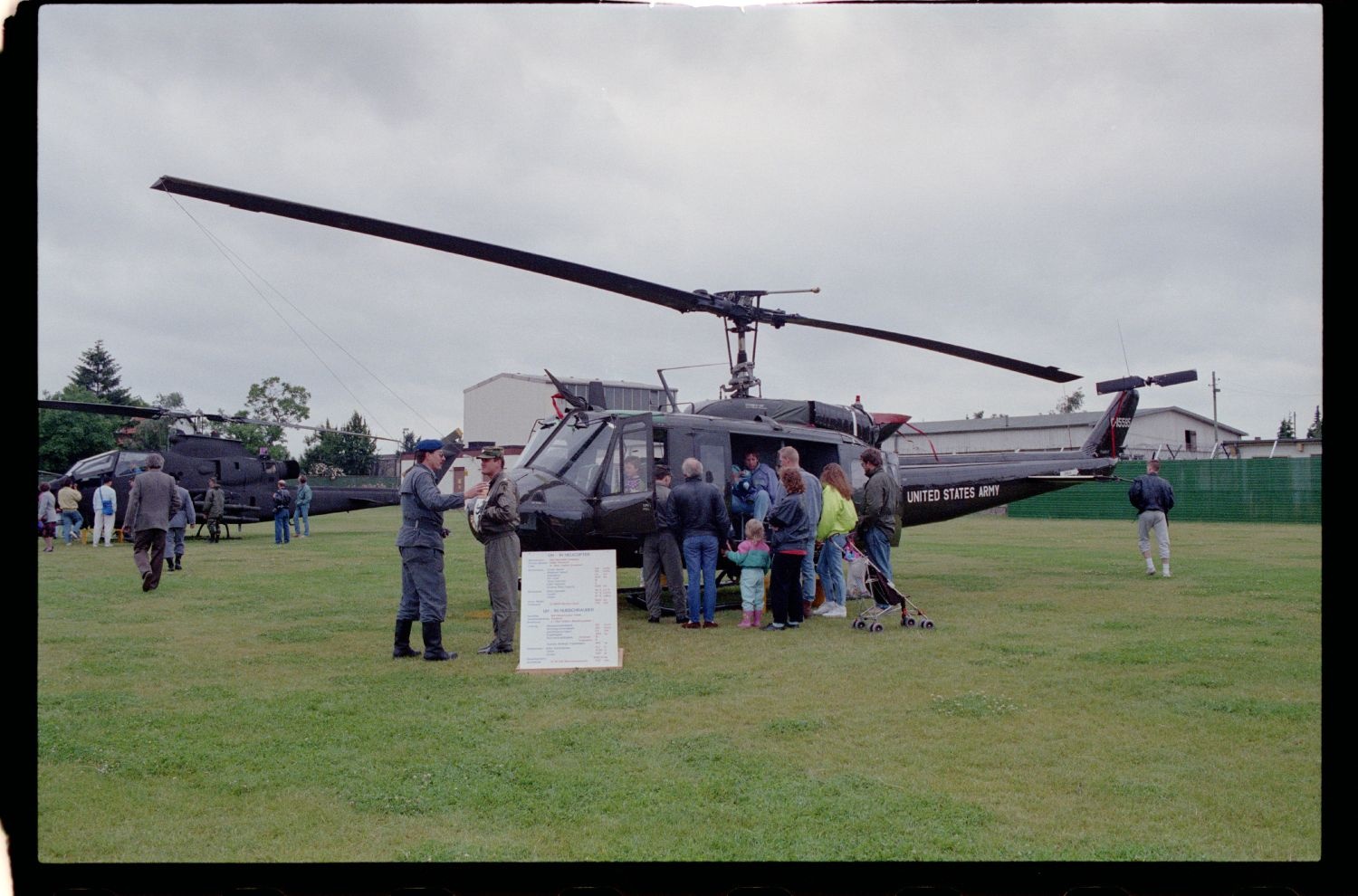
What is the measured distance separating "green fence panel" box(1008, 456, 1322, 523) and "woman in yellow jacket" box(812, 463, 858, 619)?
683 inches

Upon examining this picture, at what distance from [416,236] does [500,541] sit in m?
3.14

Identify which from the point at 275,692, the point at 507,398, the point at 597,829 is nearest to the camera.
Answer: the point at 597,829

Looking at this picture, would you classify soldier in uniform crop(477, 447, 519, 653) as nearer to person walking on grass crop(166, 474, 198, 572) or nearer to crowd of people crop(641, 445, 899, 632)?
crowd of people crop(641, 445, 899, 632)

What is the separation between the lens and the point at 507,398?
37.1ft

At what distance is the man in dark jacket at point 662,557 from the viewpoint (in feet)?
28.8

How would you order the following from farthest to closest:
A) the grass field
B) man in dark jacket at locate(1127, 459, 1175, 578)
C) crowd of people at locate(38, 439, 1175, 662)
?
man in dark jacket at locate(1127, 459, 1175, 578) → crowd of people at locate(38, 439, 1175, 662) → the grass field

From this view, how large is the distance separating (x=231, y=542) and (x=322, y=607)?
1170 centimetres

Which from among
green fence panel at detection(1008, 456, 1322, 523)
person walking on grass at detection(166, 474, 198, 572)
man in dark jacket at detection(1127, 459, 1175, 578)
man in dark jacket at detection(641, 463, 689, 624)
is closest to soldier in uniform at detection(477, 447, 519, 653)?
man in dark jacket at detection(641, 463, 689, 624)

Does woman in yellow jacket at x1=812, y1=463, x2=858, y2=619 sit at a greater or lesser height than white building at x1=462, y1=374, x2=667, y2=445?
lesser

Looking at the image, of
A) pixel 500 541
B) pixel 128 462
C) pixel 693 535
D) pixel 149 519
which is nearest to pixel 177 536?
pixel 149 519

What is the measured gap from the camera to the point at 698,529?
8602 millimetres

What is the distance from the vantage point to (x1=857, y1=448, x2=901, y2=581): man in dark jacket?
9.02 meters
